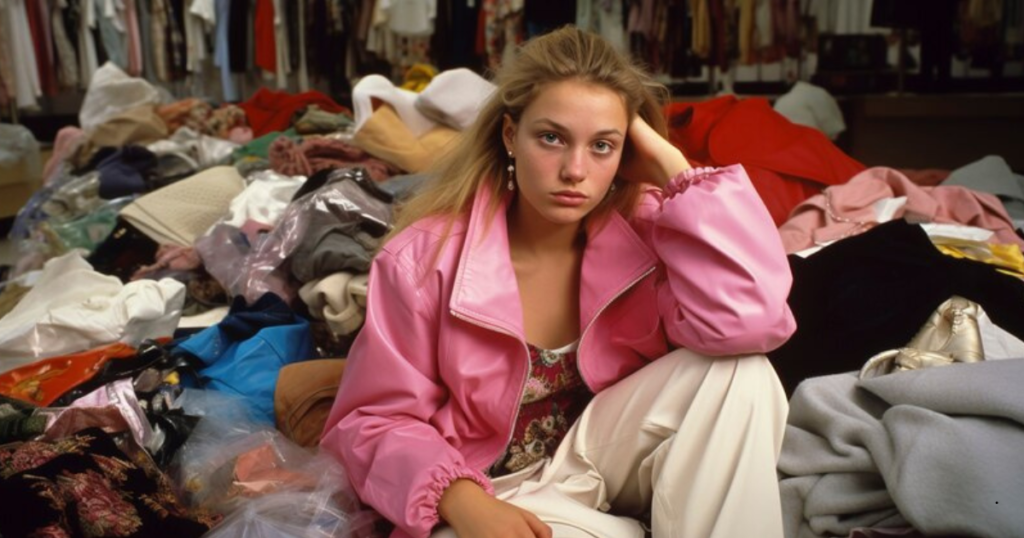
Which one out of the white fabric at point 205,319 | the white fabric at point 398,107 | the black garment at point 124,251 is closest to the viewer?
the white fabric at point 205,319

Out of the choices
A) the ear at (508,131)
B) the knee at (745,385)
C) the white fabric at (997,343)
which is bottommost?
the white fabric at (997,343)

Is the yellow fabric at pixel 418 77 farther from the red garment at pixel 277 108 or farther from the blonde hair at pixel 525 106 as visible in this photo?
the blonde hair at pixel 525 106

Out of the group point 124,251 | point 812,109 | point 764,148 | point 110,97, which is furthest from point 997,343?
point 110,97

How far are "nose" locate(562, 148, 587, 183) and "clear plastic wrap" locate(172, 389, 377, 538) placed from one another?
66 centimetres

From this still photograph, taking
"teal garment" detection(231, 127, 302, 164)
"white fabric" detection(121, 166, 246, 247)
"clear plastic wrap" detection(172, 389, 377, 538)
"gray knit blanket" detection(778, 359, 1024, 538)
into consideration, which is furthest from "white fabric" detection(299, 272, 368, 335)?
"teal garment" detection(231, 127, 302, 164)

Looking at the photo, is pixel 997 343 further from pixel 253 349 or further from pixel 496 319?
pixel 253 349

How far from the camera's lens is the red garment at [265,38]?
6039mm

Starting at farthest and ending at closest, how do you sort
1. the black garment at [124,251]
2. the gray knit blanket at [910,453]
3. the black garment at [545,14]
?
the black garment at [545,14] < the black garment at [124,251] < the gray knit blanket at [910,453]

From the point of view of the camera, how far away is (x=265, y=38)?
20.0 feet

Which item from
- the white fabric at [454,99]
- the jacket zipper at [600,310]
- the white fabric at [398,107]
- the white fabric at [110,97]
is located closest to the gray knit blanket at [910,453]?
the jacket zipper at [600,310]

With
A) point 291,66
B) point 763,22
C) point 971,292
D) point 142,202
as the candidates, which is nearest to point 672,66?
point 763,22

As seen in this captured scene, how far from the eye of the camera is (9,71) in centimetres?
546

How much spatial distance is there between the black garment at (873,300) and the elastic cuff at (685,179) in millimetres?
454

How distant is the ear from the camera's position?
62.4 inches
